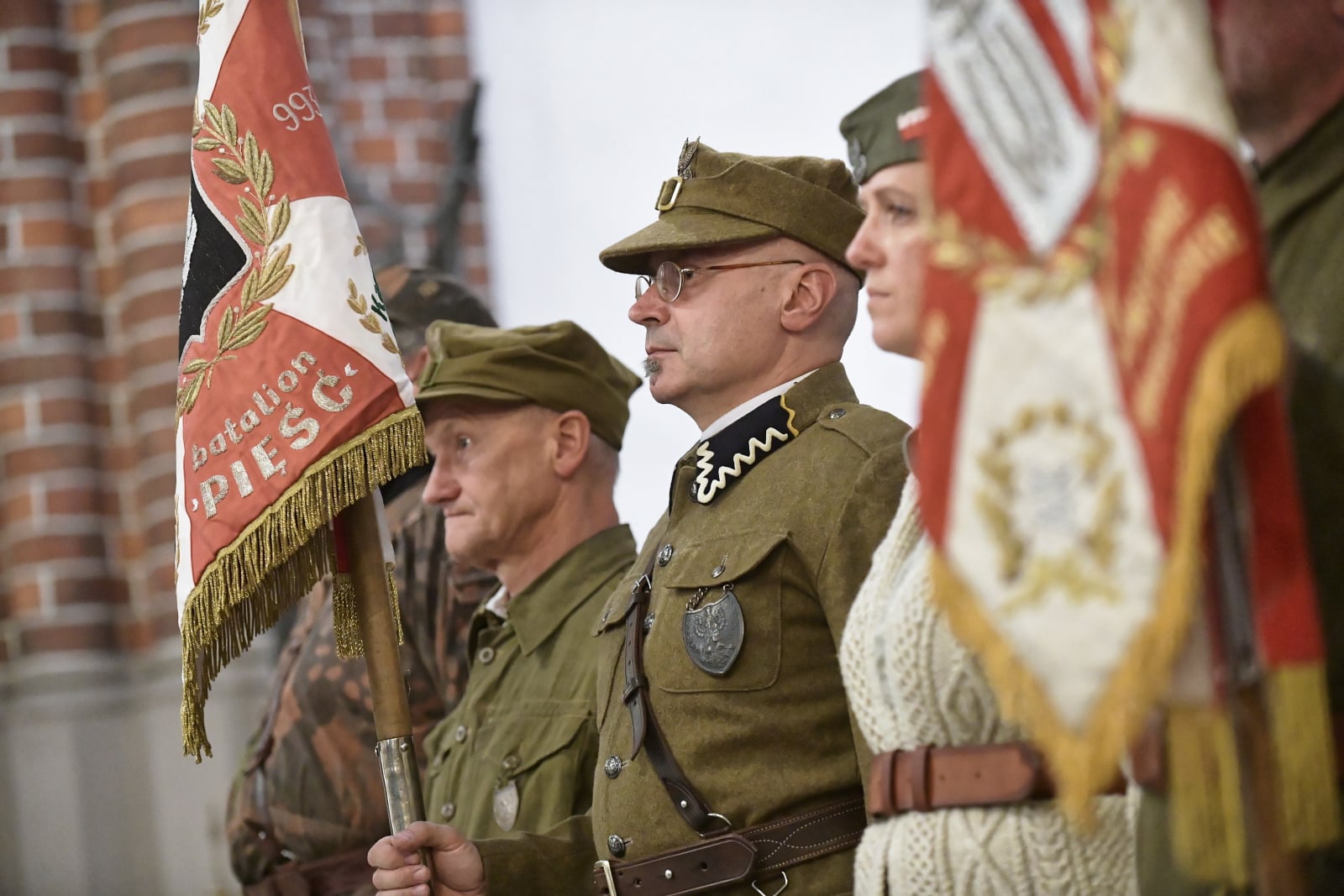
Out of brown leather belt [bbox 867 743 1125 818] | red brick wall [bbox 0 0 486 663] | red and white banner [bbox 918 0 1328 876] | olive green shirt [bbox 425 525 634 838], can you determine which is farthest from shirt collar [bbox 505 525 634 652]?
Result: red and white banner [bbox 918 0 1328 876]

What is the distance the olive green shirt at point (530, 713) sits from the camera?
4.03 meters

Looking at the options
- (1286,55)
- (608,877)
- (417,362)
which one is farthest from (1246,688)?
(417,362)

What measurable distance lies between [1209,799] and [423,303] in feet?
12.8

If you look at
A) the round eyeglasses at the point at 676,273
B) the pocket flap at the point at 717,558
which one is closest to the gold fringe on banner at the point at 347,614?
the pocket flap at the point at 717,558

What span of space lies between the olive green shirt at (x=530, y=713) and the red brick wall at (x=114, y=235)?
2.31m

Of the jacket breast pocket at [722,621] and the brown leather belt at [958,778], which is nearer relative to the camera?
the brown leather belt at [958,778]

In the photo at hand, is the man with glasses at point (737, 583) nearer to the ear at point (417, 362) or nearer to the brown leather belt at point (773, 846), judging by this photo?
the brown leather belt at point (773, 846)

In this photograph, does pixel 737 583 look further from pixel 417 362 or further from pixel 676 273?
pixel 417 362

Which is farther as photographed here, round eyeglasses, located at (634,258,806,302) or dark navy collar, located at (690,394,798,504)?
round eyeglasses, located at (634,258,806,302)

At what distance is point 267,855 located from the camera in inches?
196

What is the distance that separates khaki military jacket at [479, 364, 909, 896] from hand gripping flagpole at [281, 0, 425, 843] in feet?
1.17

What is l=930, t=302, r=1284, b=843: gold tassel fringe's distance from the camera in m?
1.79

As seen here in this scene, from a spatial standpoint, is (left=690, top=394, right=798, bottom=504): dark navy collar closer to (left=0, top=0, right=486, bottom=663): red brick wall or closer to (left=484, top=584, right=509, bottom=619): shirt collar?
(left=484, top=584, right=509, bottom=619): shirt collar

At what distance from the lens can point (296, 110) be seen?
145 inches
